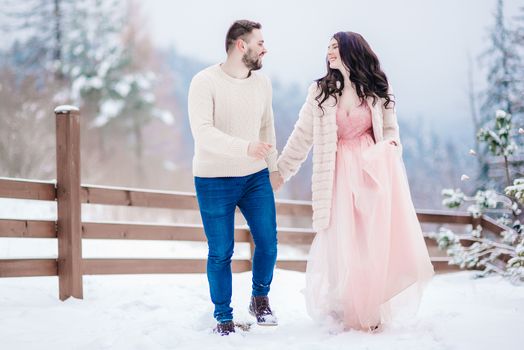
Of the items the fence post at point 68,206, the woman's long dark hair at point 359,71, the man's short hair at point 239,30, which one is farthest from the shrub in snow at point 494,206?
the fence post at point 68,206

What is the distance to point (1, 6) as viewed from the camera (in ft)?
63.8

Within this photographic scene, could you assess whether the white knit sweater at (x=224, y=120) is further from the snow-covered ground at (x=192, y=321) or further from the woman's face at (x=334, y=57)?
the snow-covered ground at (x=192, y=321)

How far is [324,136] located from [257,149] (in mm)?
558

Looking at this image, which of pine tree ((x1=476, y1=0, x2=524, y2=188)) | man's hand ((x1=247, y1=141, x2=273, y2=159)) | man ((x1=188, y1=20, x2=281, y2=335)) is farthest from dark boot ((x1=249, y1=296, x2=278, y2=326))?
pine tree ((x1=476, y1=0, x2=524, y2=188))

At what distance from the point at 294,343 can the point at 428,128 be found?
79.7 feet

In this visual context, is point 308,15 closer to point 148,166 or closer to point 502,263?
point 148,166

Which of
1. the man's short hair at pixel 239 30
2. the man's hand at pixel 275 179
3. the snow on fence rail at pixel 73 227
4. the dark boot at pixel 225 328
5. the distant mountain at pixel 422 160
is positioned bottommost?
the distant mountain at pixel 422 160

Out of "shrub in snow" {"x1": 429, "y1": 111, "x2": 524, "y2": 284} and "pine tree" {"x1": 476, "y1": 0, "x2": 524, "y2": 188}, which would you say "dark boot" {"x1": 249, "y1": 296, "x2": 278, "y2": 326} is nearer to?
"shrub in snow" {"x1": 429, "y1": 111, "x2": 524, "y2": 284}

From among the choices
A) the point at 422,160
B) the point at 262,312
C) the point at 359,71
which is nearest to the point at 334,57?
the point at 359,71

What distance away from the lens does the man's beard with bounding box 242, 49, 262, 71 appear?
147 inches

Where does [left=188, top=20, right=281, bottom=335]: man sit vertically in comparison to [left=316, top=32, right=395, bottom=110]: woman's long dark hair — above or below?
below

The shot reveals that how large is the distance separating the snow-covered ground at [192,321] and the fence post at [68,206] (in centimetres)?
16

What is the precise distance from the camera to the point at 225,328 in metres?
3.62

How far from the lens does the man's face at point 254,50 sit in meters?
3.72
